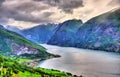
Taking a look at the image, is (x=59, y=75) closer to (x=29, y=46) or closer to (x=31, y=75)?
(x=31, y=75)

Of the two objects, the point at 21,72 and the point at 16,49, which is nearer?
the point at 21,72

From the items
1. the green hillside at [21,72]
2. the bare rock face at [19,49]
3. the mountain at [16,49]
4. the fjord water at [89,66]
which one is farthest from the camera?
the bare rock face at [19,49]

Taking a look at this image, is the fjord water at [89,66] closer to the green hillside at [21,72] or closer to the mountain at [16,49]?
the green hillside at [21,72]

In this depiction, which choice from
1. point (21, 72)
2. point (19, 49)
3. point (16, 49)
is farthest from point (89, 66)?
point (16, 49)

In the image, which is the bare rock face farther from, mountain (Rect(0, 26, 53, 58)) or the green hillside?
the green hillside

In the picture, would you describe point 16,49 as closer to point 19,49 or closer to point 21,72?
point 19,49

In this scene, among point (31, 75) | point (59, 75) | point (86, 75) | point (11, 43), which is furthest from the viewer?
point (11, 43)

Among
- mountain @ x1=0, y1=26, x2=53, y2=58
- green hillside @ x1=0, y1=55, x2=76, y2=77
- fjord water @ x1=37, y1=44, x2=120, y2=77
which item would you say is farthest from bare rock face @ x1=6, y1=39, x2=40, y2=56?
green hillside @ x1=0, y1=55, x2=76, y2=77

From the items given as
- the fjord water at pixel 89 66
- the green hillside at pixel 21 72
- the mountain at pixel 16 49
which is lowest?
the green hillside at pixel 21 72

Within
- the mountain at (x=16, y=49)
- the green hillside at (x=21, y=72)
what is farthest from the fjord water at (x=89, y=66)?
the mountain at (x=16, y=49)

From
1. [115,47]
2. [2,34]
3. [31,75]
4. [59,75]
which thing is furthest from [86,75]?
[115,47]

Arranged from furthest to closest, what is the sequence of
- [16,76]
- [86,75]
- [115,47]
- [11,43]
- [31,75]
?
[115,47], [11,43], [86,75], [31,75], [16,76]
